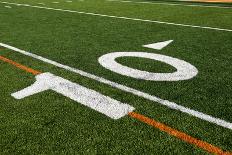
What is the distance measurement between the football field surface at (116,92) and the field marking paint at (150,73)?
0.04ft

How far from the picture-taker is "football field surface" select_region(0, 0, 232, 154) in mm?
2779

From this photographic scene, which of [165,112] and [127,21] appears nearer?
[165,112]

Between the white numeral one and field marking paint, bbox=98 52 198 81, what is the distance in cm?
77

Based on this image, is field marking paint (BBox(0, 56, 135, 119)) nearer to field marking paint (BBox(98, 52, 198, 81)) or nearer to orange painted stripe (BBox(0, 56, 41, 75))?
orange painted stripe (BBox(0, 56, 41, 75))

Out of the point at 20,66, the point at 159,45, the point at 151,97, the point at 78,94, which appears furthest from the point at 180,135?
the point at 159,45

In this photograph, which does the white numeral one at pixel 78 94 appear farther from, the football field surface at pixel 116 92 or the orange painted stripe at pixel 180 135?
the orange painted stripe at pixel 180 135

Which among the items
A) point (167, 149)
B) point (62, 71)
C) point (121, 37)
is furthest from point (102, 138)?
point (121, 37)

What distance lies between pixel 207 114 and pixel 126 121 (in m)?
0.81

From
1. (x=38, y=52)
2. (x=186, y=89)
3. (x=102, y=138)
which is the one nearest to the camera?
(x=102, y=138)

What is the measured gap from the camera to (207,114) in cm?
318

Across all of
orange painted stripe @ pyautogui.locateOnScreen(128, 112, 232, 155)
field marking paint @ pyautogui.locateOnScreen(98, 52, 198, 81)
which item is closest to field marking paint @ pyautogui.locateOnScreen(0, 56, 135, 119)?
orange painted stripe @ pyautogui.locateOnScreen(128, 112, 232, 155)

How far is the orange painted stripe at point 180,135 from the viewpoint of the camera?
261 cm

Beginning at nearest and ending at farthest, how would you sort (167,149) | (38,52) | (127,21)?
1. (167,149)
2. (38,52)
3. (127,21)

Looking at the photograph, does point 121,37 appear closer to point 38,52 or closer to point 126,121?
point 38,52
